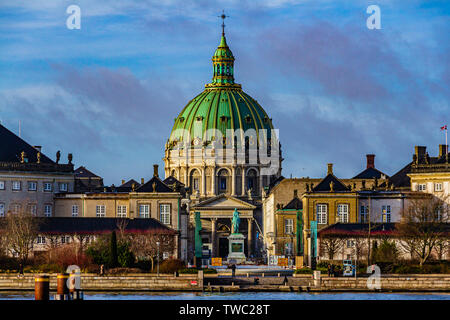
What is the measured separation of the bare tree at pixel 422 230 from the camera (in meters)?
101

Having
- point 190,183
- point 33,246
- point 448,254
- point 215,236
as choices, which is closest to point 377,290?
point 448,254

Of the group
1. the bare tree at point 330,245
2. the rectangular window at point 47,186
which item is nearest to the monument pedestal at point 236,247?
the rectangular window at point 47,186

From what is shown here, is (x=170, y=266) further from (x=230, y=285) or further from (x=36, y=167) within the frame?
(x=36, y=167)

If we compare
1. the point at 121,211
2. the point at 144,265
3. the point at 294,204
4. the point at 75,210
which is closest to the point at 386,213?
the point at 294,204

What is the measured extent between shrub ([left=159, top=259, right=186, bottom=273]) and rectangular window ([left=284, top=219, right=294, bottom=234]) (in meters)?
42.8

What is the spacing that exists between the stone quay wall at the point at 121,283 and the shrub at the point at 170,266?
20.6ft

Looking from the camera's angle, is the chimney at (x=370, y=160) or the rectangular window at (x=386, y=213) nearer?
the rectangular window at (x=386, y=213)

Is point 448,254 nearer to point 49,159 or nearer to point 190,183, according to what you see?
point 49,159

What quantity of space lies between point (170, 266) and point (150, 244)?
34.7ft

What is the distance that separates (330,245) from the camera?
109312mm

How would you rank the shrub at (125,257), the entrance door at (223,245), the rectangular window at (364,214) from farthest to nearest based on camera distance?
the entrance door at (223,245), the rectangular window at (364,214), the shrub at (125,257)

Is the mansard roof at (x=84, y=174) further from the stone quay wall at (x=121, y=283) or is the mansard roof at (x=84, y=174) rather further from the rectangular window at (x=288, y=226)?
the stone quay wall at (x=121, y=283)
